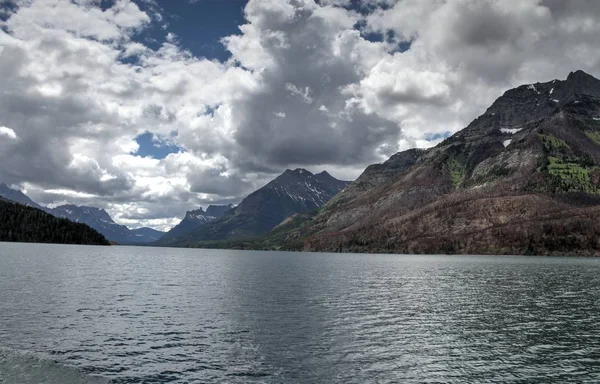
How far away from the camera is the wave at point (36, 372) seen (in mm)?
33219

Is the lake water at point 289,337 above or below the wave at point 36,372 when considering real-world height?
above

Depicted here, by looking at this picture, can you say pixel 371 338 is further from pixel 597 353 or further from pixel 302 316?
pixel 597 353

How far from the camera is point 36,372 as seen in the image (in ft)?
115

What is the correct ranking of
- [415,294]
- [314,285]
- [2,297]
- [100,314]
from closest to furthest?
[100,314]
[2,297]
[415,294]
[314,285]

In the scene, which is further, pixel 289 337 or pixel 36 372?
pixel 289 337

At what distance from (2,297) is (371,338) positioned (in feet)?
198

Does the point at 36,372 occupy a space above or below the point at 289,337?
below

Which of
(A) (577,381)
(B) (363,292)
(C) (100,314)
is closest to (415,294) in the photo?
(B) (363,292)

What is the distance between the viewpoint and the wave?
33219 mm

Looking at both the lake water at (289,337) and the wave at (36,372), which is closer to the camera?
the wave at (36,372)

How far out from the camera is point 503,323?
197 ft

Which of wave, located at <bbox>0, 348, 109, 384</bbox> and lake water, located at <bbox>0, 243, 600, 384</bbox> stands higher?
lake water, located at <bbox>0, 243, 600, 384</bbox>

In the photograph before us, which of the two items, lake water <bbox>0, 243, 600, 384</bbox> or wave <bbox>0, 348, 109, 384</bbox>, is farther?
lake water <bbox>0, 243, 600, 384</bbox>

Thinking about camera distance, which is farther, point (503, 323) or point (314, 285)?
point (314, 285)
